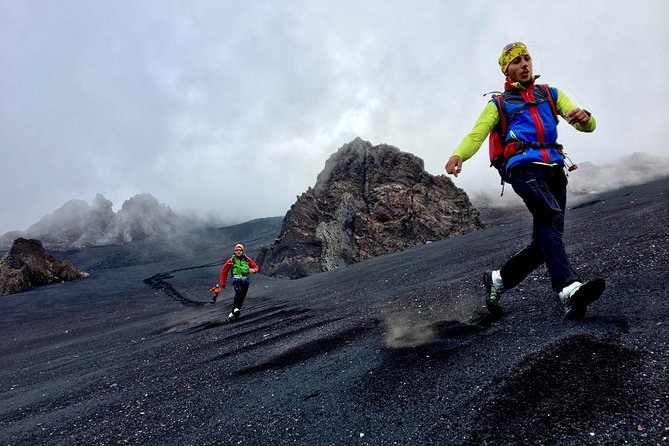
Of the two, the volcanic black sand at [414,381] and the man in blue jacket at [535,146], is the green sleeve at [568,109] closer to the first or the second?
the man in blue jacket at [535,146]

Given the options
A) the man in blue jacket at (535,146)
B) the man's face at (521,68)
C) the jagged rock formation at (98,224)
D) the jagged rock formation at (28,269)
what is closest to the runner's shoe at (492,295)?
the man in blue jacket at (535,146)

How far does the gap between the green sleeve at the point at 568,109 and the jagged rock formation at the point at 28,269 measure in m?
61.5

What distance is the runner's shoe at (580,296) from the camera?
3.15 metres

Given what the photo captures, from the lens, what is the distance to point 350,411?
2.84 meters

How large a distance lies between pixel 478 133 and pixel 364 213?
142ft

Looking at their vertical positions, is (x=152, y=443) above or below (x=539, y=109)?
below

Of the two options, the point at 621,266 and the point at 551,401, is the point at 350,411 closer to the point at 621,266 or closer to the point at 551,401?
the point at 551,401

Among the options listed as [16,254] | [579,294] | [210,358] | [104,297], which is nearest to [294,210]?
[104,297]

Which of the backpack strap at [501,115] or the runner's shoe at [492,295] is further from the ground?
the backpack strap at [501,115]

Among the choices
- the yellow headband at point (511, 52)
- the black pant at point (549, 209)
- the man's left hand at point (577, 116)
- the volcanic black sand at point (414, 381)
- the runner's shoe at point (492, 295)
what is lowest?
the volcanic black sand at point (414, 381)

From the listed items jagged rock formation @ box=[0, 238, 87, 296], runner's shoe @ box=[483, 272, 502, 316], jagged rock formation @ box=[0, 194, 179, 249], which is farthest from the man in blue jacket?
jagged rock formation @ box=[0, 194, 179, 249]

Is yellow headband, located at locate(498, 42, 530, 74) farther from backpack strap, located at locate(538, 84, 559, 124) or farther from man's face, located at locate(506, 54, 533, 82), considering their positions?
backpack strap, located at locate(538, 84, 559, 124)

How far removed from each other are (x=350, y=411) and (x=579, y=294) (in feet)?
7.68

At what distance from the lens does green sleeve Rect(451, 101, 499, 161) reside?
3.69m
